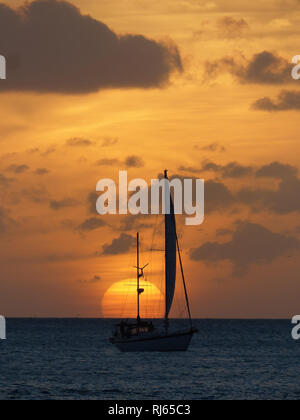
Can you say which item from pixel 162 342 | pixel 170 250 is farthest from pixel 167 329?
pixel 170 250

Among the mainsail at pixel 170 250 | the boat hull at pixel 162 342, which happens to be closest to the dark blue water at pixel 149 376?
the boat hull at pixel 162 342

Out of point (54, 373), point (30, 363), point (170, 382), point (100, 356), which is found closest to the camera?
point (170, 382)

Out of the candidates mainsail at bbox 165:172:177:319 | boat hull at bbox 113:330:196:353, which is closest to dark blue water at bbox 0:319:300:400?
boat hull at bbox 113:330:196:353

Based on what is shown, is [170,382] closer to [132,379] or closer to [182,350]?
[132,379]

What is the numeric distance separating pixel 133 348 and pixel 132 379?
3183 cm

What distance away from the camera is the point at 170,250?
359ft

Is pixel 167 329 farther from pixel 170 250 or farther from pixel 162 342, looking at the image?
pixel 170 250

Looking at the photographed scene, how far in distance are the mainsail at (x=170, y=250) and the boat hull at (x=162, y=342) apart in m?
5.07

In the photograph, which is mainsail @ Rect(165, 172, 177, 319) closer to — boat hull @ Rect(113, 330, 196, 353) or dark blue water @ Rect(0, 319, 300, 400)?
boat hull @ Rect(113, 330, 196, 353)

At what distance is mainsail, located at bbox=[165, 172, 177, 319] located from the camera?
10869 cm

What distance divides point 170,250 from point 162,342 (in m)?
12.4

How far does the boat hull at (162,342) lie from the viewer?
109875 millimetres
